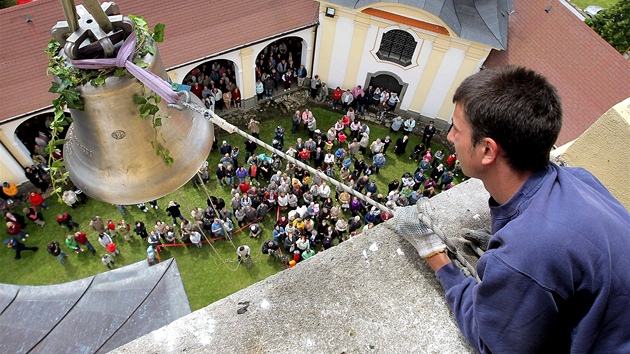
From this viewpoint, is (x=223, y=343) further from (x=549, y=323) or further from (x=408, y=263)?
(x=549, y=323)

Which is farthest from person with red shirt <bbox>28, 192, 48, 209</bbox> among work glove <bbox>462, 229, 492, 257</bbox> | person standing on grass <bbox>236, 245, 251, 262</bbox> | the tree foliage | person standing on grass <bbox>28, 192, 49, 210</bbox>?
the tree foliage

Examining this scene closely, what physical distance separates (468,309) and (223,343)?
5.50ft

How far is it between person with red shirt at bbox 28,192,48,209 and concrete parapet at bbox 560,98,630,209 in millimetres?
15872

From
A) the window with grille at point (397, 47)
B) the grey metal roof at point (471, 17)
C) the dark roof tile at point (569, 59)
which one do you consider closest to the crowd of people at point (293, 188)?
the window with grille at point (397, 47)

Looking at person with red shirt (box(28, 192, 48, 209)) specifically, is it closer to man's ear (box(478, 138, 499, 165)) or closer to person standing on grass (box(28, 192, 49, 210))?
person standing on grass (box(28, 192, 49, 210))

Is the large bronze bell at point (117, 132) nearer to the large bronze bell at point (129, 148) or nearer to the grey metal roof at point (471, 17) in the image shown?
the large bronze bell at point (129, 148)

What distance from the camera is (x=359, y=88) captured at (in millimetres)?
19141

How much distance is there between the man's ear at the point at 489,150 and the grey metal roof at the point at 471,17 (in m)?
14.5

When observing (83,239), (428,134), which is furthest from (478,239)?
(428,134)

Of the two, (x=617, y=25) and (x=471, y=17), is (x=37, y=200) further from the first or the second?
(x=617, y=25)

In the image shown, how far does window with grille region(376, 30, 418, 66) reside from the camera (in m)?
17.2

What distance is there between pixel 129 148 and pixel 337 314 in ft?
6.20

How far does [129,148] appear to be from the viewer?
124 inches

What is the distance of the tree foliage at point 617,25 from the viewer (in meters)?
20.6
